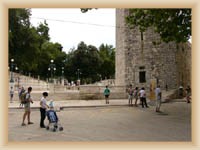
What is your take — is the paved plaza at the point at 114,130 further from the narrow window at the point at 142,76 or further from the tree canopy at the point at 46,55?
the tree canopy at the point at 46,55

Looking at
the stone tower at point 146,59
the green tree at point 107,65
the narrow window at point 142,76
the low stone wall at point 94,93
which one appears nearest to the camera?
the low stone wall at point 94,93

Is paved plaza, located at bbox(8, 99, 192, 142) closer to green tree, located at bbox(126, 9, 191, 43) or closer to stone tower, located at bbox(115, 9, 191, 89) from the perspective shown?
green tree, located at bbox(126, 9, 191, 43)

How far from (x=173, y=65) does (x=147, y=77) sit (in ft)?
9.22

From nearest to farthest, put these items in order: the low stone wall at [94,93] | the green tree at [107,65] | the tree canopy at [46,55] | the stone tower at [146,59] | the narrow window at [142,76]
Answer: the low stone wall at [94,93] → the stone tower at [146,59] → the narrow window at [142,76] → the tree canopy at [46,55] → the green tree at [107,65]

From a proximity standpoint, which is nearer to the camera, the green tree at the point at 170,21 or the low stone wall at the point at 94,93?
the green tree at the point at 170,21

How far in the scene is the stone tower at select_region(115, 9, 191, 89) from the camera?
→ 31.3 metres

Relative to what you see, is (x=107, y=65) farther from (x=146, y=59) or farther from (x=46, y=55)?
(x=146, y=59)

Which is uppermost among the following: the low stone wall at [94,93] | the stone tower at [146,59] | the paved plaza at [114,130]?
the stone tower at [146,59]

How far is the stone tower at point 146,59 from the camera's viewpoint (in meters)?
31.3

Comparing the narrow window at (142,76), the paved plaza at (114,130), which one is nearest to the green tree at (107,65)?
the narrow window at (142,76)

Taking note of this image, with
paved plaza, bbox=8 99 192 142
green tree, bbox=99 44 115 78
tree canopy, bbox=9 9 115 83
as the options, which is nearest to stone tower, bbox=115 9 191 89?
paved plaza, bbox=8 99 192 142

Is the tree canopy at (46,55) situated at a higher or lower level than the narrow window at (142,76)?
higher

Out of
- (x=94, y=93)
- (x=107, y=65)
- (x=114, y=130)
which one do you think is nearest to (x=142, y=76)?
(x=94, y=93)

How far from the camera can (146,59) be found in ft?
104
